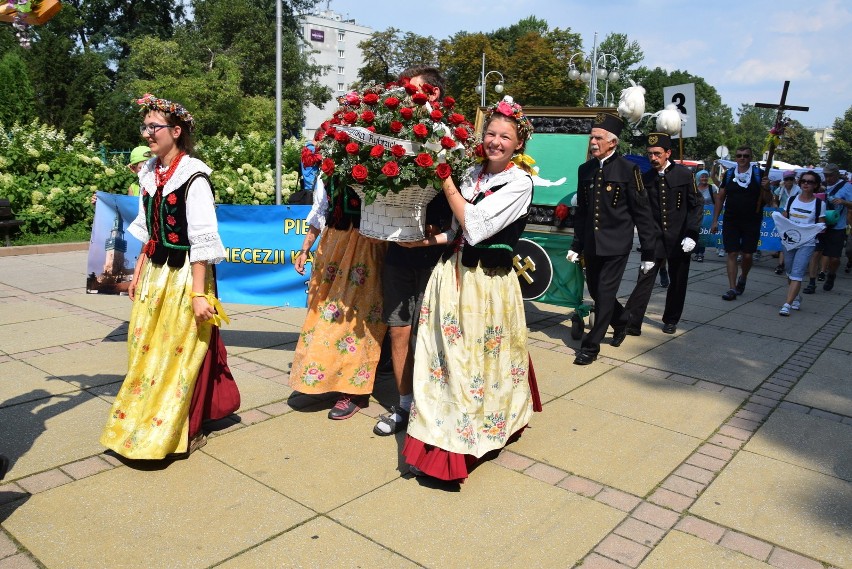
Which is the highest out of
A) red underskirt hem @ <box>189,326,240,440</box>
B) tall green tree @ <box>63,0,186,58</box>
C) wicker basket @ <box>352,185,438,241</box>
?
tall green tree @ <box>63,0,186,58</box>

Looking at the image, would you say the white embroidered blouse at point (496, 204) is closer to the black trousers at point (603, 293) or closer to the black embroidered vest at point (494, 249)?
the black embroidered vest at point (494, 249)

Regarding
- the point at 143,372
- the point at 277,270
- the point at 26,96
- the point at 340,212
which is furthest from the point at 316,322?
the point at 26,96

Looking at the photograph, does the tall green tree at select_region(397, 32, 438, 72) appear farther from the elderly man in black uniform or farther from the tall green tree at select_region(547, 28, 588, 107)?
the elderly man in black uniform

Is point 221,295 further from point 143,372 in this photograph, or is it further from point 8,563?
point 8,563

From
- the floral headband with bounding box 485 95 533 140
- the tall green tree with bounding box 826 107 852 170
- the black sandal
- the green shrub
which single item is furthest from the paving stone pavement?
the tall green tree with bounding box 826 107 852 170

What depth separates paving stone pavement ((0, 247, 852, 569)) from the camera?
2.98 metres

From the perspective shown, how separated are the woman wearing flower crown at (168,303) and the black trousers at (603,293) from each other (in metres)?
3.31

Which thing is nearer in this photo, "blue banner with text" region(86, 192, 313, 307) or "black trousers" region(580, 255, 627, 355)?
"black trousers" region(580, 255, 627, 355)

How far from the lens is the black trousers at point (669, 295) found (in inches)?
271

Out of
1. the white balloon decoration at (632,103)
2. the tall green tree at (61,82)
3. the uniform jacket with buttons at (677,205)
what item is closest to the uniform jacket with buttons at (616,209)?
the uniform jacket with buttons at (677,205)

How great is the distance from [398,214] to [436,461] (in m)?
1.29

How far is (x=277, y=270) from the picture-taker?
6086mm

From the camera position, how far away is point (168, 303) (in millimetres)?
3598

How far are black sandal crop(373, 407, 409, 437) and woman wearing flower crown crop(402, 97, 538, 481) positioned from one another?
0.51 meters
